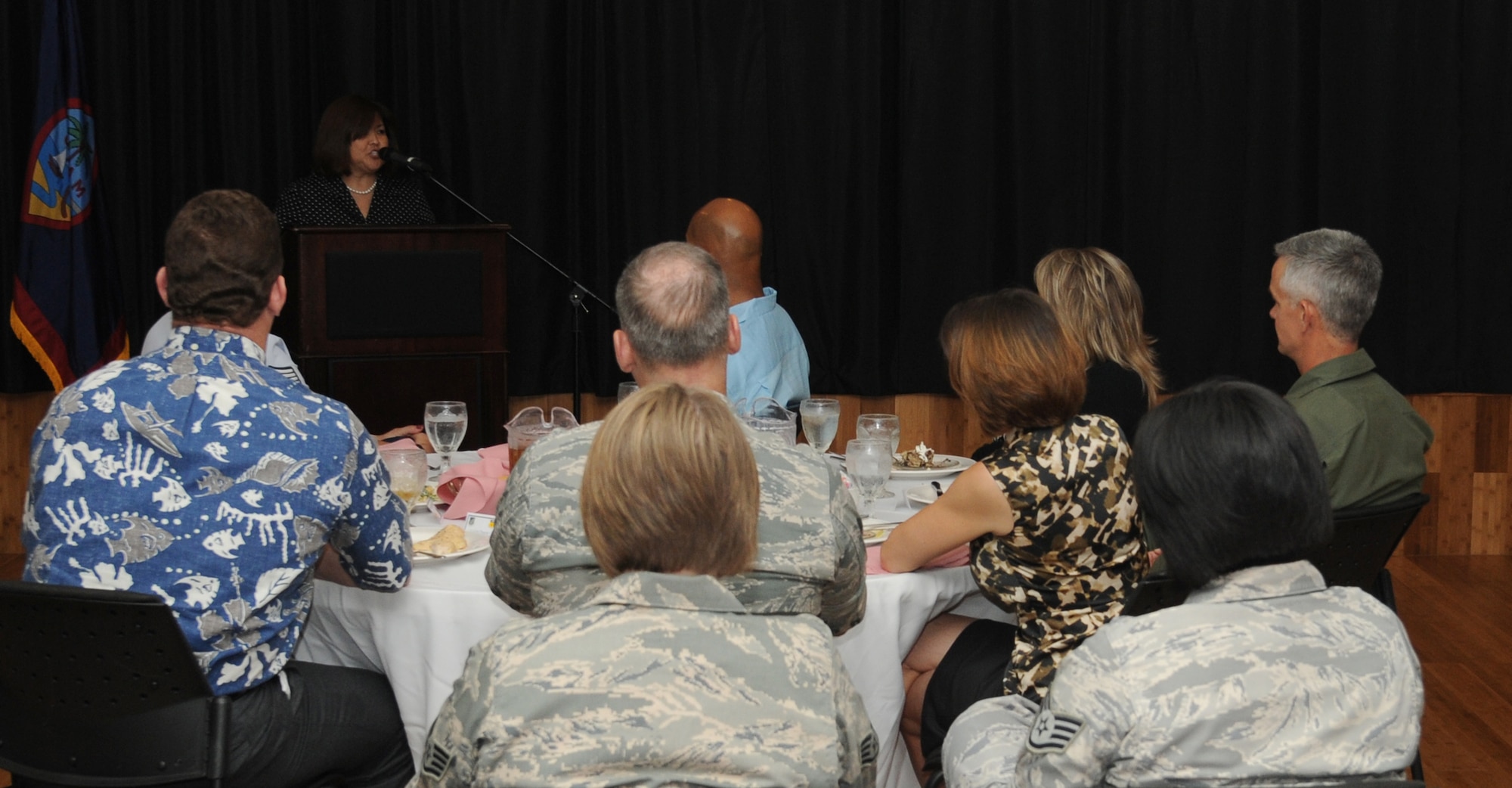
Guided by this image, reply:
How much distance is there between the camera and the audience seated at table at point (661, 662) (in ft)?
4.92

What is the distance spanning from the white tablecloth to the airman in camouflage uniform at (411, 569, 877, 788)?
803mm

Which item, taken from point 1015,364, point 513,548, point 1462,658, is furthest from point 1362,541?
point 1462,658

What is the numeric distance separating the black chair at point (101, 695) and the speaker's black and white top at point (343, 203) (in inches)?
109

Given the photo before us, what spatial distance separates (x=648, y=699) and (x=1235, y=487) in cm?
76

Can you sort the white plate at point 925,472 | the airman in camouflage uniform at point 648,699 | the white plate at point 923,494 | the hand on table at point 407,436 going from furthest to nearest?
the hand on table at point 407,436
the white plate at point 925,472
the white plate at point 923,494
the airman in camouflage uniform at point 648,699

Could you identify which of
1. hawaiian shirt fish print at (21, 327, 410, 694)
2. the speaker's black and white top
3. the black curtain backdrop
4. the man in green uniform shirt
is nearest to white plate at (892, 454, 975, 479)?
the man in green uniform shirt

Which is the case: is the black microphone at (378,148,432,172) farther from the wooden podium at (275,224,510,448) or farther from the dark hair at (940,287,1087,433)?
the dark hair at (940,287,1087,433)

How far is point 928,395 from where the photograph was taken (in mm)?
5891

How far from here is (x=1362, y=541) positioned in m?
2.57

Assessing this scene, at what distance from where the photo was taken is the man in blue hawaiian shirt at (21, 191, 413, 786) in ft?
6.90

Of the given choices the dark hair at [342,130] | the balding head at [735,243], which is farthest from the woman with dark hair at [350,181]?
the balding head at [735,243]

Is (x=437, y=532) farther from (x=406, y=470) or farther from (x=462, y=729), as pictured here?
(x=462, y=729)

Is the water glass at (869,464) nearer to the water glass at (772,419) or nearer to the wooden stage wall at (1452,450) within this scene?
the water glass at (772,419)

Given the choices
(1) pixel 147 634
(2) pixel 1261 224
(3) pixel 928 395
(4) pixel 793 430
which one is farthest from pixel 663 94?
(1) pixel 147 634
